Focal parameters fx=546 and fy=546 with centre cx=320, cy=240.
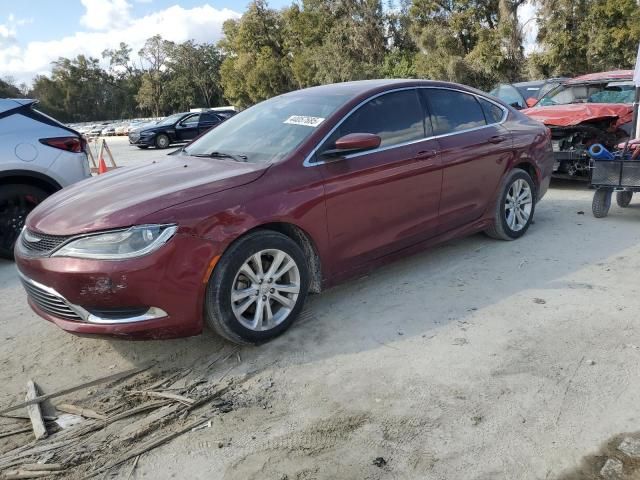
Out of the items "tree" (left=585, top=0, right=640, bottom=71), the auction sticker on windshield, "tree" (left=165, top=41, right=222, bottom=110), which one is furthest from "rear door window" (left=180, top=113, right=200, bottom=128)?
"tree" (left=165, top=41, right=222, bottom=110)

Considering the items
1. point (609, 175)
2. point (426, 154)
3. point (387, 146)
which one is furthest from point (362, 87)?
point (609, 175)

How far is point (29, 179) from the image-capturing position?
235 inches

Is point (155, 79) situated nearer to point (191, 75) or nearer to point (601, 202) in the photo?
point (191, 75)

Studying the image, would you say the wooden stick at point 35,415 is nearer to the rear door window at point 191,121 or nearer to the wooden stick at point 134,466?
the wooden stick at point 134,466

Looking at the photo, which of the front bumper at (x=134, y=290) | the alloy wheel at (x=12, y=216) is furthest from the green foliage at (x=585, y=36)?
the front bumper at (x=134, y=290)

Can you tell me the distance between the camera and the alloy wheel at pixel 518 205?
5.34 meters

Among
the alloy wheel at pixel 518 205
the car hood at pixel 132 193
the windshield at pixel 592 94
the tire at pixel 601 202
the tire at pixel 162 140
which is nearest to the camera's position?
the car hood at pixel 132 193

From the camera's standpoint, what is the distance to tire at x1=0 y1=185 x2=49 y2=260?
230 inches

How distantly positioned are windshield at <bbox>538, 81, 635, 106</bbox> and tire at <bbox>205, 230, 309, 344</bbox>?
6942 mm

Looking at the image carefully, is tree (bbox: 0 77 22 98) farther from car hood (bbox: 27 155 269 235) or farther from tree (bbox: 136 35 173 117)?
car hood (bbox: 27 155 269 235)

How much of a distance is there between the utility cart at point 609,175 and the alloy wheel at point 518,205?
1.14 m

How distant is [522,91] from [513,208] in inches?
304

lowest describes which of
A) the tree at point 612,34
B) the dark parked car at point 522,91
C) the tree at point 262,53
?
the dark parked car at point 522,91

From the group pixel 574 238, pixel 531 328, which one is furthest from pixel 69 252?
pixel 574 238
